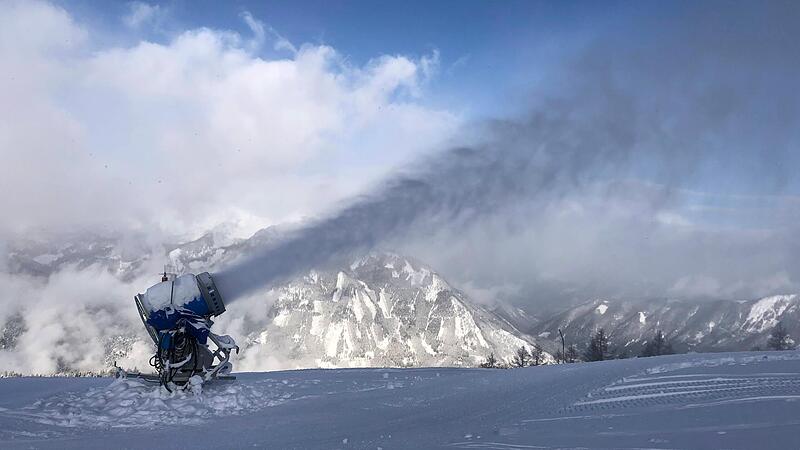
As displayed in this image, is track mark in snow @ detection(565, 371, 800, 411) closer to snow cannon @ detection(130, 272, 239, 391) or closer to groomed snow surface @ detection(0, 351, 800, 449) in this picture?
groomed snow surface @ detection(0, 351, 800, 449)

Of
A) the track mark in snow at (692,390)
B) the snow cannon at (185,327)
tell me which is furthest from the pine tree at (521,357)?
the track mark in snow at (692,390)

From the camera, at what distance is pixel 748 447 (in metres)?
10.8

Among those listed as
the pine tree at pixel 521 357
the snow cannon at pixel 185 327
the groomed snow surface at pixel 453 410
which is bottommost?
the pine tree at pixel 521 357

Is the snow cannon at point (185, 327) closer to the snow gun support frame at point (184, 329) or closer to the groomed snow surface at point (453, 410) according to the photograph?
the snow gun support frame at point (184, 329)

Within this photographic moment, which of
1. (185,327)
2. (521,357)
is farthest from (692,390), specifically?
(521,357)

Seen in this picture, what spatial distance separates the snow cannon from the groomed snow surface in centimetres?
131

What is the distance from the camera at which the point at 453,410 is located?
66.1 feet

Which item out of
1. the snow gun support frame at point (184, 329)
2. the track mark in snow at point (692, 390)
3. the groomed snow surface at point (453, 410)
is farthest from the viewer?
the snow gun support frame at point (184, 329)

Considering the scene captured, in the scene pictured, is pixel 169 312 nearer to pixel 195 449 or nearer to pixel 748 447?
pixel 195 449

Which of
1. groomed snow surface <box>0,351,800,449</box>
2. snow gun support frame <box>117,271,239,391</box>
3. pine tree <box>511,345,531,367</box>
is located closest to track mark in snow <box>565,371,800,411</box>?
groomed snow surface <box>0,351,800,449</box>

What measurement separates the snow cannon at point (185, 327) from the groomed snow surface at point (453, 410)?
1312 mm

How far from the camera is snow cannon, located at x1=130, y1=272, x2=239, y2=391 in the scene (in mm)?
28156

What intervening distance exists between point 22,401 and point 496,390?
18665 mm

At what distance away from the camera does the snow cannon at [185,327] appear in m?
28.2
